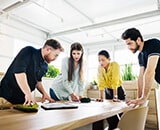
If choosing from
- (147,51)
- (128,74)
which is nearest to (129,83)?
(128,74)

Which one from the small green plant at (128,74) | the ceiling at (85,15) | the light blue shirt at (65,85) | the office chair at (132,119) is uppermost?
the ceiling at (85,15)

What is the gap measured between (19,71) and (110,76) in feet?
4.80

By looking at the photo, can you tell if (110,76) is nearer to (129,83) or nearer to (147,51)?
(147,51)

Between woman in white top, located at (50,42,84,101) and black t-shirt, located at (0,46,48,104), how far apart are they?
48 centimetres

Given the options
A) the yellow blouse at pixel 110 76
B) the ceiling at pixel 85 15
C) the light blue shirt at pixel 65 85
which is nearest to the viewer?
the light blue shirt at pixel 65 85

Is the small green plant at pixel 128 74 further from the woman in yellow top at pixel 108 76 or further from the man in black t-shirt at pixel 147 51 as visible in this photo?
the man in black t-shirt at pixel 147 51

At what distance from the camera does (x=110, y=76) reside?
2.48 meters

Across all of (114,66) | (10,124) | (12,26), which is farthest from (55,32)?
(10,124)

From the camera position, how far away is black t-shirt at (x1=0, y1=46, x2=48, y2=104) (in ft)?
4.51

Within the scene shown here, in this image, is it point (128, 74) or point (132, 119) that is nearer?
point (132, 119)

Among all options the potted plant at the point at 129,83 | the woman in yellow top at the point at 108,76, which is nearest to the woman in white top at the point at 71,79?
the woman in yellow top at the point at 108,76

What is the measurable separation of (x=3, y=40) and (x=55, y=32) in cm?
155

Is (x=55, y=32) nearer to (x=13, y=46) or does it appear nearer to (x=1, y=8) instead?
(x=13, y=46)

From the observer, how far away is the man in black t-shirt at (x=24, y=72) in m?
1.32
